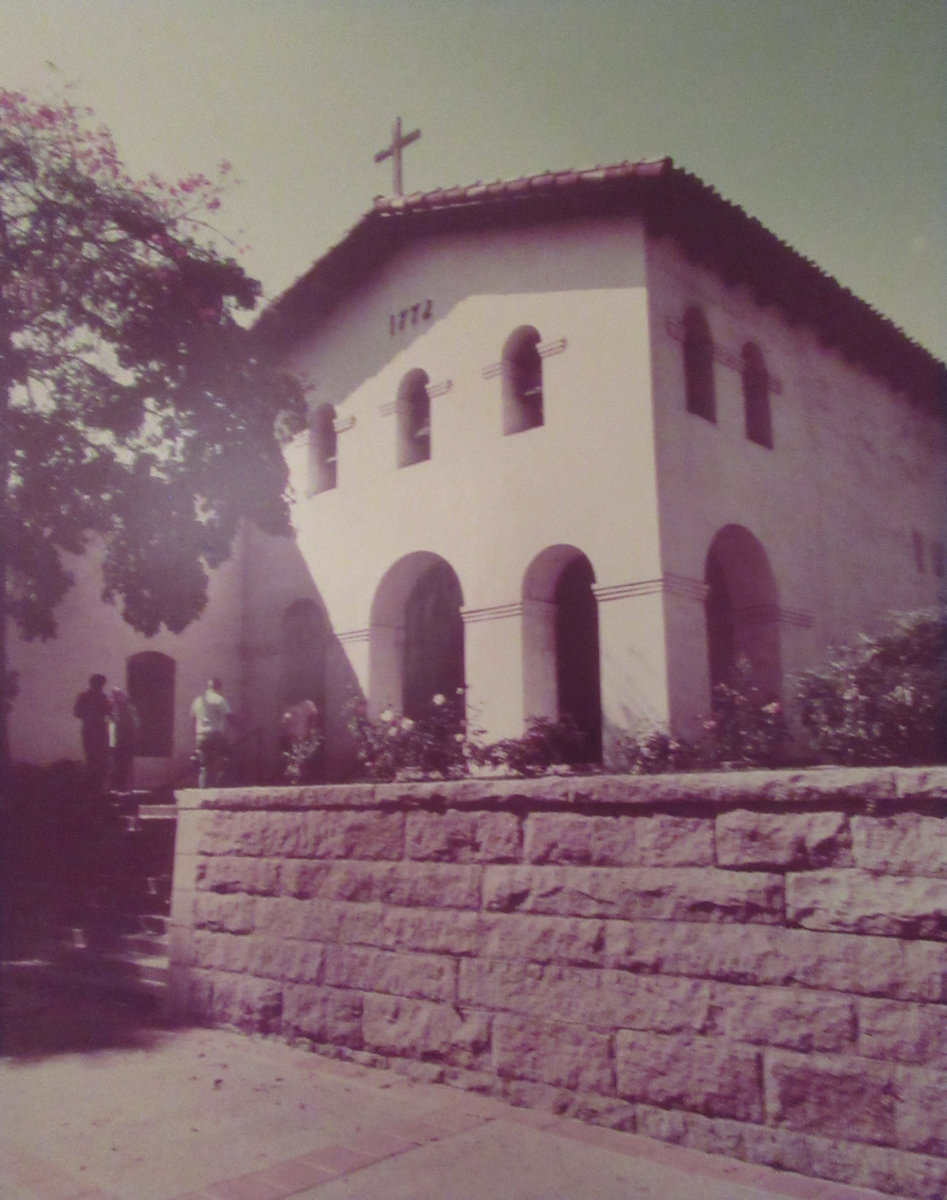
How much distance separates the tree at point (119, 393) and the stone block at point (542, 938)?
838 cm

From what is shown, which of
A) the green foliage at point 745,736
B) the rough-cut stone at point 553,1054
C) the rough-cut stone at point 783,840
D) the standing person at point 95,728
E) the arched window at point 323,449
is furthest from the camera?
the arched window at point 323,449

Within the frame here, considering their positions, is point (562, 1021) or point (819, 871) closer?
point (819, 871)

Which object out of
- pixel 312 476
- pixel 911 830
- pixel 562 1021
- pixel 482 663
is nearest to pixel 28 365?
pixel 312 476

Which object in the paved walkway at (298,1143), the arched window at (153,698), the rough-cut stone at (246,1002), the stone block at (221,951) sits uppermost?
the arched window at (153,698)

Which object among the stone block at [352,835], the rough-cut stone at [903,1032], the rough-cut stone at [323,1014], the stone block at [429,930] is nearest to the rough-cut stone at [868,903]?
the rough-cut stone at [903,1032]

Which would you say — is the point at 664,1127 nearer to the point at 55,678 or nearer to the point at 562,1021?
the point at 562,1021

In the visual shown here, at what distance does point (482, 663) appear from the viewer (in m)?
11.7

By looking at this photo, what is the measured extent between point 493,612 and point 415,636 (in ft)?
7.56

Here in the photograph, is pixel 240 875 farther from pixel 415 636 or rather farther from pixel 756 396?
pixel 756 396

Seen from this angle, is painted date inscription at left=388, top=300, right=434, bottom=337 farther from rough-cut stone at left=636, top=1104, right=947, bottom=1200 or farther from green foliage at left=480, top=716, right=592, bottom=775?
rough-cut stone at left=636, top=1104, right=947, bottom=1200

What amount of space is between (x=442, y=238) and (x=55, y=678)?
26.3ft

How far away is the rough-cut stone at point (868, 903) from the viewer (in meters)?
3.42

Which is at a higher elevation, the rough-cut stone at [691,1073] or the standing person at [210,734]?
the standing person at [210,734]

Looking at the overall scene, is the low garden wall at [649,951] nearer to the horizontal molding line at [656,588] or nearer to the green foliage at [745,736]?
the green foliage at [745,736]
